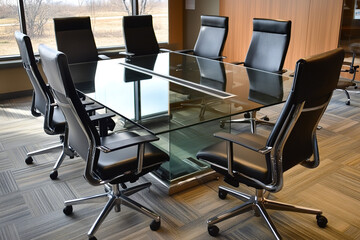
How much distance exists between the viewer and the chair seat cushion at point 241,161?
6.73 ft

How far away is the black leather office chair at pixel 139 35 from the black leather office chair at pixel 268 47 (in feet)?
4.60

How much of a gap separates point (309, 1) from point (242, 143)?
13.6ft

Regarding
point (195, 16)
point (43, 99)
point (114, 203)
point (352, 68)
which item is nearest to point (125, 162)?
point (114, 203)

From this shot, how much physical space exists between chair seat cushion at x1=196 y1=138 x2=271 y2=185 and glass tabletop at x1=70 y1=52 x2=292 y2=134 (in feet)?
0.66

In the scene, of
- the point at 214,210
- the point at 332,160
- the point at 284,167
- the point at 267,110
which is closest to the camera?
the point at 284,167

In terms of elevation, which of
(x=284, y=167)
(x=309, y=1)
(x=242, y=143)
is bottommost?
(x=284, y=167)

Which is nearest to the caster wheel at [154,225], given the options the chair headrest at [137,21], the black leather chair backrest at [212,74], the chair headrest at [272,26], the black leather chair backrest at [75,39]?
the black leather chair backrest at [212,74]

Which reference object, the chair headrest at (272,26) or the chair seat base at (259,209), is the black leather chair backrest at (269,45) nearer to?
the chair headrest at (272,26)

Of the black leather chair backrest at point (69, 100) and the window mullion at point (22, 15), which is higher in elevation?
the window mullion at point (22, 15)

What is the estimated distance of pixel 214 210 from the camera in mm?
2580

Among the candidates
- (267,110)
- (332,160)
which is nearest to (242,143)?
(332,160)

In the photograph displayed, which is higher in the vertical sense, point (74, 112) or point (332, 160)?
point (74, 112)

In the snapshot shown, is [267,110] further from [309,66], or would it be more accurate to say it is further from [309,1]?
[309,66]

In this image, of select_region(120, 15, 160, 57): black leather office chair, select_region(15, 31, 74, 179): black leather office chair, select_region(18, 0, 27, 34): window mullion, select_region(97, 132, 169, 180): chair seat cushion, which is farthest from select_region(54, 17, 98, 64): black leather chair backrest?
select_region(97, 132, 169, 180): chair seat cushion
